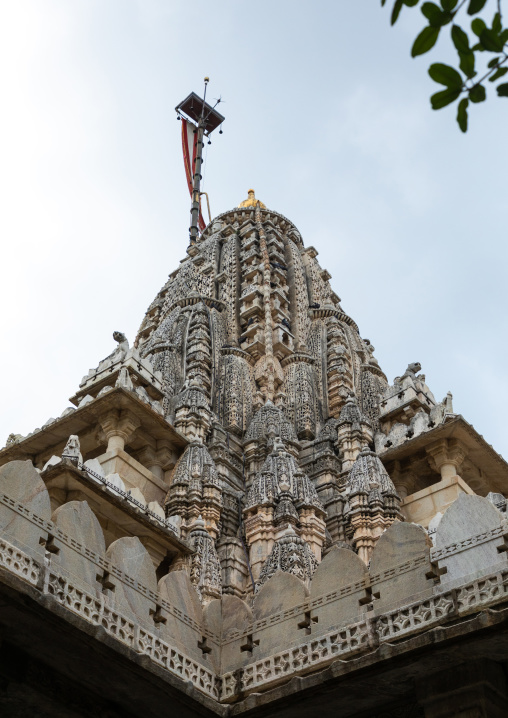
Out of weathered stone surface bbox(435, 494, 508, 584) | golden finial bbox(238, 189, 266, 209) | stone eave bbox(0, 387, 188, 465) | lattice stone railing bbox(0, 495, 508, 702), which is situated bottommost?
lattice stone railing bbox(0, 495, 508, 702)

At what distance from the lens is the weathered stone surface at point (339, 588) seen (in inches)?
425

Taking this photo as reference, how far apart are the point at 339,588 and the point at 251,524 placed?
10.7 m

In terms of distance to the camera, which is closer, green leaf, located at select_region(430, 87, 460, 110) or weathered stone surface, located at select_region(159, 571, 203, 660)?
green leaf, located at select_region(430, 87, 460, 110)

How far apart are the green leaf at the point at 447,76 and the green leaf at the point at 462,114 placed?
0.11 metres

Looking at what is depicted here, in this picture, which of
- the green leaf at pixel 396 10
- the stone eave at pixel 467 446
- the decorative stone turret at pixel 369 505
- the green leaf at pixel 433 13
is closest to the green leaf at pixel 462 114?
the green leaf at pixel 433 13

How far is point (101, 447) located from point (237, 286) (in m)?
13.4

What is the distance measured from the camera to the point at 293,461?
23.5 metres

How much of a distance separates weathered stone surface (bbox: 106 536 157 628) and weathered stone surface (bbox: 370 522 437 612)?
9.39 ft

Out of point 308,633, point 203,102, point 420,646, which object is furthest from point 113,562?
point 203,102

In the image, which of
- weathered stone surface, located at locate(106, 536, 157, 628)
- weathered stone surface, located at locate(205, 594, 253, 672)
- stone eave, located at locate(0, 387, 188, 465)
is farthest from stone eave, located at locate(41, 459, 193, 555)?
weathered stone surface, located at locate(106, 536, 157, 628)

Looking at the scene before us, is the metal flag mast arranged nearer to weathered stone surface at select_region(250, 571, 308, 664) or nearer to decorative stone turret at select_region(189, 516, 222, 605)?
decorative stone turret at select_region(189, 516, 222, 605)

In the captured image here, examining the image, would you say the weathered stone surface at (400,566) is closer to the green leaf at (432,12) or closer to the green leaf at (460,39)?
the green leaf at (460,39)

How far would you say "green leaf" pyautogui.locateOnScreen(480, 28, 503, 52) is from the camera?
13.2 ft

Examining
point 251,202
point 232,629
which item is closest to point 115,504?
point 232,629
